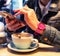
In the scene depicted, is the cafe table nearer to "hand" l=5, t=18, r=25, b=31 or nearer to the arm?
the arm

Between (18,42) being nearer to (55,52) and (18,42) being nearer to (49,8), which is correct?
(55,52)

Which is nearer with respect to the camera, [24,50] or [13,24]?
[24,50]

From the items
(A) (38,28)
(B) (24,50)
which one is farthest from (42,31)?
(B) (24,50)

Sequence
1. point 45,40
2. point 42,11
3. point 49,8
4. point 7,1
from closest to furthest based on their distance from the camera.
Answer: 1. point 45,40
2. point 49,8
3. point 42,11
4. point 7,1

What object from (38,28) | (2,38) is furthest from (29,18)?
Result: (2,38)

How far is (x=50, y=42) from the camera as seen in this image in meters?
0.86

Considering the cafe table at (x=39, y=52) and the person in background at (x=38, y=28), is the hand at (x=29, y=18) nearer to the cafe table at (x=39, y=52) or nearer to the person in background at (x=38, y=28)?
the person in background at (x=38, y=28)

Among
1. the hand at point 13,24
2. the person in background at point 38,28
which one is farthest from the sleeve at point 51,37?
the hand at point 13,24

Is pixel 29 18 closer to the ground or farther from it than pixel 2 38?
farther from it

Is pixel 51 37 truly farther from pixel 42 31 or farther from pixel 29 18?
pixel 29 18

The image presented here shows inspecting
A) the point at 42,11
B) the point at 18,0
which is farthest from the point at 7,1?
the point at 42,11

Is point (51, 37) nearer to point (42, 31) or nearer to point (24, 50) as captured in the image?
point (42, 31)

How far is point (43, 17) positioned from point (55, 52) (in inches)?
14.0

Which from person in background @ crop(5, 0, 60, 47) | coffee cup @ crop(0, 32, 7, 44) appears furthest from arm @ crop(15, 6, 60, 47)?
coffee cup @ crop(0, 32, 7, 44)
